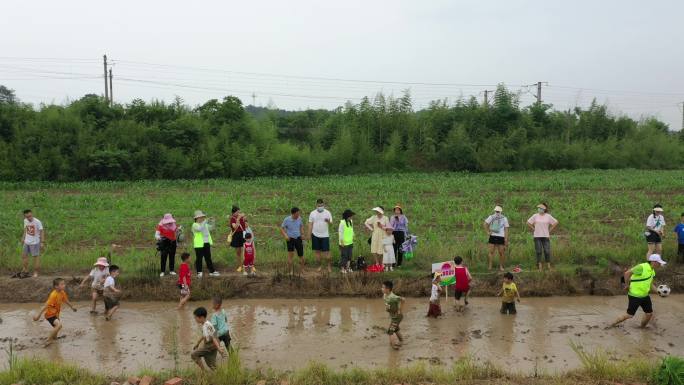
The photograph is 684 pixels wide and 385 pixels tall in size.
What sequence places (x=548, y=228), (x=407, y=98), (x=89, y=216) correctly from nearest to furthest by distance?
(x=548, y=228) → (x=89, y=216) → (x=407, y=98)

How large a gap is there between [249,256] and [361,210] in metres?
8.03

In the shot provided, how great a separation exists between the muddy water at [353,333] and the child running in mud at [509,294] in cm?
20

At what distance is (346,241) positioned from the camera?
39.5 feet

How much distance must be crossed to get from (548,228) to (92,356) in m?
9.63

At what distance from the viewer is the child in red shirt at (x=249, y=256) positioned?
12.0m

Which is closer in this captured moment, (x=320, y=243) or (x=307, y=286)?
(x=307, y=286)

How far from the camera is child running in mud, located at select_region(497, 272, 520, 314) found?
10281 mm

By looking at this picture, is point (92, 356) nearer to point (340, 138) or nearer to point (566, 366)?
point (566, 366)

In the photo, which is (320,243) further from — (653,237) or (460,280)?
(653,237)

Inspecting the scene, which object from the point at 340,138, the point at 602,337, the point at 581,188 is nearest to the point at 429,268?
the point at 602,337

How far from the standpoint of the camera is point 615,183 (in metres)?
26.3

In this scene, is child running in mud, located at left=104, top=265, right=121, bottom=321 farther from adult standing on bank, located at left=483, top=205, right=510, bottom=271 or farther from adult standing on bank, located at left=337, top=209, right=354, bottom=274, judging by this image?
adult standing on bank, located at left=483, top=205, right=510, bottom=271

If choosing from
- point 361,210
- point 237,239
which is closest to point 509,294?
point 237,239

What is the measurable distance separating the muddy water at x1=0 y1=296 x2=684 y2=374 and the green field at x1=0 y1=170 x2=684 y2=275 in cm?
167
